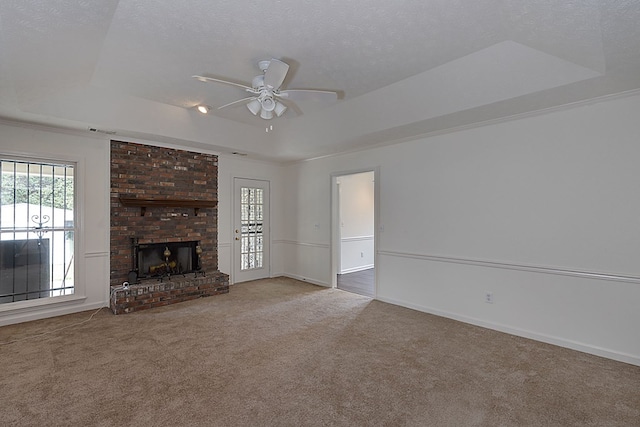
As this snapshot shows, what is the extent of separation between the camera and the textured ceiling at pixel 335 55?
2.21m

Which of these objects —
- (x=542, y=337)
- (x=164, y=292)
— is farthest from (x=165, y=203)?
(x=542, y=337)

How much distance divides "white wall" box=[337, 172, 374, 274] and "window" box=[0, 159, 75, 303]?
4752 mm

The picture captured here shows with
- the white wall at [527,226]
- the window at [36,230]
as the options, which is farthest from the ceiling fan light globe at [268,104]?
the window at [36,230]

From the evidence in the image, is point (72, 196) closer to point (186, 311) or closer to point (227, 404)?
Answer: point (186, 311)

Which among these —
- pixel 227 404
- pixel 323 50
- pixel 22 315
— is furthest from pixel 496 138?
pixel 22 315

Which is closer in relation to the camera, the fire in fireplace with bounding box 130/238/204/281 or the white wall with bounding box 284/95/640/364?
the white wall with bounding box 284/95/640/364

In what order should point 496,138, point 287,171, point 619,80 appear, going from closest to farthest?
1. point 619,80
2. point 496,138
3. point 287,171

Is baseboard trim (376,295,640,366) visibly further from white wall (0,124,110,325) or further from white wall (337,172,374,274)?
white wall (0,124,110,325)

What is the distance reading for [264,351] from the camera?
3.07 metres

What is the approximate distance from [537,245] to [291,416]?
10.1 feet

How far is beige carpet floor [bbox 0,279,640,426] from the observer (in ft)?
6.95

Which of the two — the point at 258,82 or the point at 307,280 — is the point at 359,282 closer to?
the point at 307,280

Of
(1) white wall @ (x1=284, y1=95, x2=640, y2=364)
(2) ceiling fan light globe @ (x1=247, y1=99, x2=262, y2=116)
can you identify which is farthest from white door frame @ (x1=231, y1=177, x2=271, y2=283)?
(2) ceiling fan light globe @ (x1=247, y1=99, x2=262, y2=116)

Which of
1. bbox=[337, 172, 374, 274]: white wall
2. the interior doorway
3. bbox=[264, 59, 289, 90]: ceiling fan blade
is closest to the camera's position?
bbox=[264, 59, 289, 90]: ceiling fan blade
